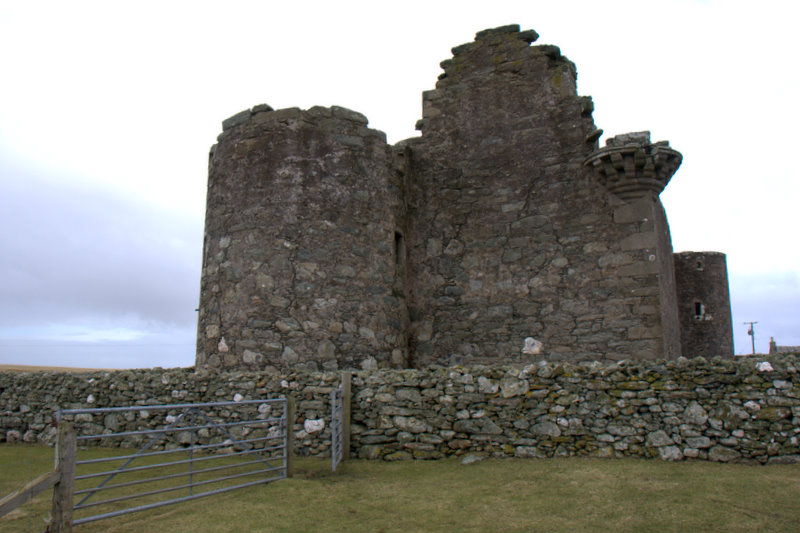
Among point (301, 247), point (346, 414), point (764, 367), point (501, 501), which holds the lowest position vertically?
point (501, 501)

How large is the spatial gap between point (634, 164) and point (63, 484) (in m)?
9.49

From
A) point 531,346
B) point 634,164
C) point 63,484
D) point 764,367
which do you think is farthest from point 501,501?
point 634,164

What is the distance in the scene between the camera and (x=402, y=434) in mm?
8055

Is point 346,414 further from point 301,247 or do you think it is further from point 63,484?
point 63,484

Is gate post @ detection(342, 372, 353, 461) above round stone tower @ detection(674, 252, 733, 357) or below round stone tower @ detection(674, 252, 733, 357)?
below

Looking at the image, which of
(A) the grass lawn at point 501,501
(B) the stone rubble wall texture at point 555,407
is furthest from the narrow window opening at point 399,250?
(A) the grass lawn at point 501,501

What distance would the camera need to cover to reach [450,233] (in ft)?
38.8

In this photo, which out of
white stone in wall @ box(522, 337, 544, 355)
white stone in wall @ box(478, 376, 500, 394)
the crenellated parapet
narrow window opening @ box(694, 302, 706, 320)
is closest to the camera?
white stone in wall @ box(478, 376, 500, 394)

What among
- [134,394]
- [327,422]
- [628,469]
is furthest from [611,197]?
[134,394]

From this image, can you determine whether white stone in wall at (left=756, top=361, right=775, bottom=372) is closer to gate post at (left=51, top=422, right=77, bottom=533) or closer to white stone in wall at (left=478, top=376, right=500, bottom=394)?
white stone in wall at (left=478, top=376, right=500, bottom=394)

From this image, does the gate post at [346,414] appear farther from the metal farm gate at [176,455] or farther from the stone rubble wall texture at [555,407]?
the metal farm gate at [176,455]

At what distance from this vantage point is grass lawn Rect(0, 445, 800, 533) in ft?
16.8

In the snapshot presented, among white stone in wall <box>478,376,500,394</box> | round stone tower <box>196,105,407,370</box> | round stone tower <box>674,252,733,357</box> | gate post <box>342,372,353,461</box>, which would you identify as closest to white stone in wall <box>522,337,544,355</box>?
round stone tower <box>196,105,407,370</box>

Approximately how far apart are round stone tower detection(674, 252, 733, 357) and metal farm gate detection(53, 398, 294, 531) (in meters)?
12.6
